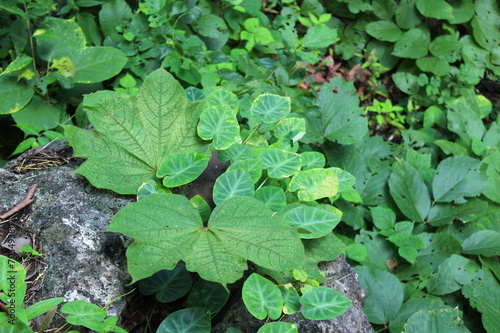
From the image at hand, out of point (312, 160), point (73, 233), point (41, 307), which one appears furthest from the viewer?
point (312, 160)

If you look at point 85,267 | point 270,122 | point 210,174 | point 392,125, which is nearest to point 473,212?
point 392,125

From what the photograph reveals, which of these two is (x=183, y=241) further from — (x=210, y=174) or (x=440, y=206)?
(x=440, y=206)

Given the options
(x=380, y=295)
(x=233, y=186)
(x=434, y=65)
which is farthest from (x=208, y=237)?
(x=434, y=65)

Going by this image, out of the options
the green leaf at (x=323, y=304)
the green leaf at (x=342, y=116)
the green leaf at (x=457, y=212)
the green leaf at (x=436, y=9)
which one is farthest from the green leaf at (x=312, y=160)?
the green leaf at (x=436, y=9)

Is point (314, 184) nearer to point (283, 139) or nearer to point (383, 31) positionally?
point (283, 139)

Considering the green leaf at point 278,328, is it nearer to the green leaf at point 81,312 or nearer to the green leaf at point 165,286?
the green leaf at point 165,286

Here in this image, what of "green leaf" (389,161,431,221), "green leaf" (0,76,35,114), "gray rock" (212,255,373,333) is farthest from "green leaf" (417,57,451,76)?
"green leaf" (0,76,35,114)

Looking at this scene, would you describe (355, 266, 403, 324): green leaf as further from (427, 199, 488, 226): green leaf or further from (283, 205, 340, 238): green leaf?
(283, 205, 340, 238): green leaf
